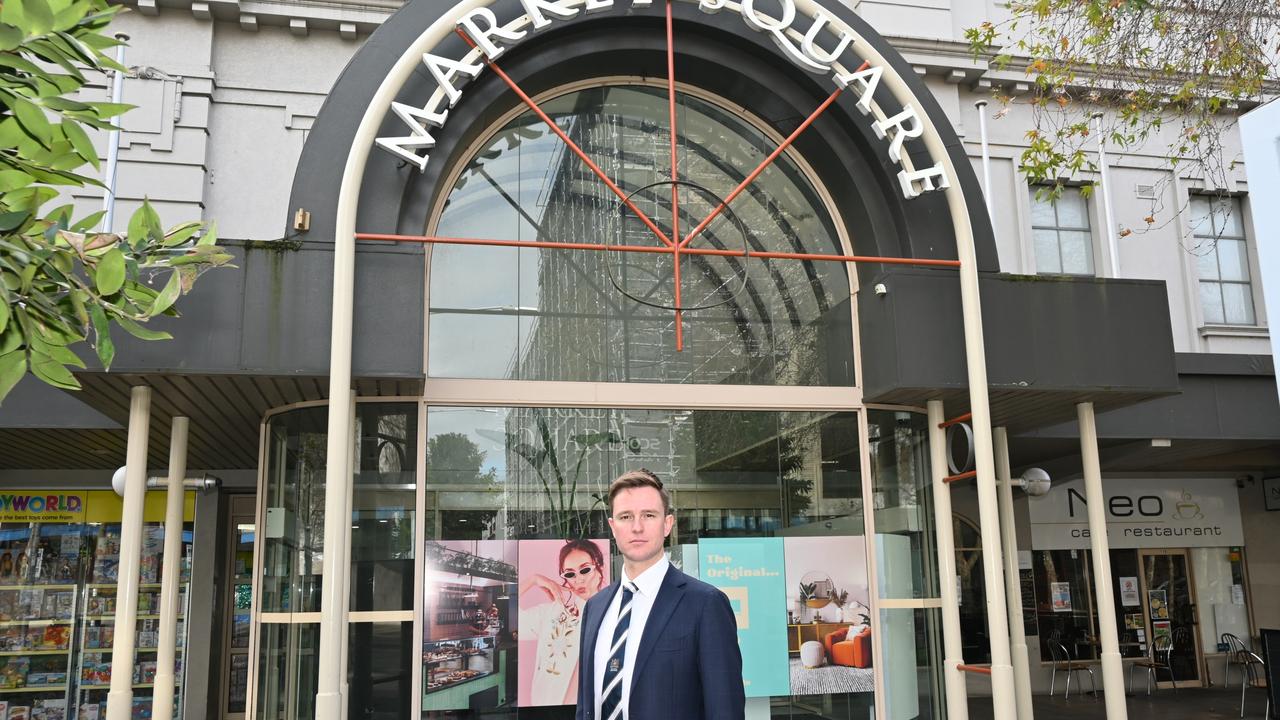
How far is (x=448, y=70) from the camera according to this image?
877 centimetres

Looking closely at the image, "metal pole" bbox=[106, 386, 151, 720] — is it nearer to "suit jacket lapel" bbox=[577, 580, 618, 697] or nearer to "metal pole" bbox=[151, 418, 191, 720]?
"metal pole" bbox=[151, 418, 191, 720]

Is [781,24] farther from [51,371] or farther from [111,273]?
[51,371]

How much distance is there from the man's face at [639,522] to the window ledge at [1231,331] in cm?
1368

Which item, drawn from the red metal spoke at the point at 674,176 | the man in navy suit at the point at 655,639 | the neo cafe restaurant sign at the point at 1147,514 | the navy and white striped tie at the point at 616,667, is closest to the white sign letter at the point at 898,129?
the red metal spoke at the point at 674,176

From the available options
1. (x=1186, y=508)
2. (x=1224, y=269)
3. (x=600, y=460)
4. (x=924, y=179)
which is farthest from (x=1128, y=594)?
(x=600, y=460)

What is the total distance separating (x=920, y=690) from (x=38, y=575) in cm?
1084

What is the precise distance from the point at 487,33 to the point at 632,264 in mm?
2435

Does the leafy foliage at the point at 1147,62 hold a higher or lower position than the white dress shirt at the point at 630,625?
higher

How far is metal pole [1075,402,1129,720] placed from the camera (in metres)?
9.52

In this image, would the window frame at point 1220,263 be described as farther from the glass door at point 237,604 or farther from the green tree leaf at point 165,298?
the green tree leaf at point 165,298

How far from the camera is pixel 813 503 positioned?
9.67m

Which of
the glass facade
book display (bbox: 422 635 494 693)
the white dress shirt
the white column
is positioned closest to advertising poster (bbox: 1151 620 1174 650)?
the glass facade

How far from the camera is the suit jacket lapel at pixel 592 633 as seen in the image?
4004 mm

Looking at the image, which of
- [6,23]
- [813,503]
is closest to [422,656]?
[813,503]
